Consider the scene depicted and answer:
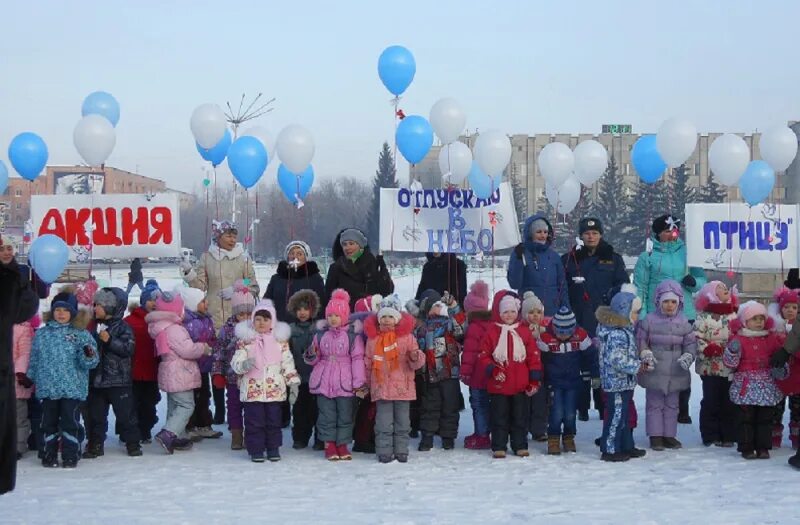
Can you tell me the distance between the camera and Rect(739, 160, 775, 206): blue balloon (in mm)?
9117

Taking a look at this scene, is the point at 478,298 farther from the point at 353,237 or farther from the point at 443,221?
the point at 443,221

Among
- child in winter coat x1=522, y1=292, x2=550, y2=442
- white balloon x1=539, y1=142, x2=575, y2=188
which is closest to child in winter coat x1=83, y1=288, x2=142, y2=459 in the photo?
child in winter coat x1=522, y1=292, x2=550, y2=442

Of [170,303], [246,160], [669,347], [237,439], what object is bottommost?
[237,439]

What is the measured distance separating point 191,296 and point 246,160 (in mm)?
1689

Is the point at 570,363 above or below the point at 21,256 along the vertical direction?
below

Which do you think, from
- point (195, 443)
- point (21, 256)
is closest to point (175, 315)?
point (195, 443)

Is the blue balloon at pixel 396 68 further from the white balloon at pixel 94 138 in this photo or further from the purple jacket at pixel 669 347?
the purple jacket at pixel 669 347

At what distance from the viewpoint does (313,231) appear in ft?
227

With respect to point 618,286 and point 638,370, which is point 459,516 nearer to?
point 638,370

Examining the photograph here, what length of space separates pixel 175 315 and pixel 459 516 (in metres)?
3.21

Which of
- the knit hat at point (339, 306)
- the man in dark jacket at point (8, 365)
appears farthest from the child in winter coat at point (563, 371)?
the man in dark jacket at point (8, 365)

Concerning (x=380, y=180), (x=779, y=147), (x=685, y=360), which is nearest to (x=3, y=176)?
(x=685, y=360)

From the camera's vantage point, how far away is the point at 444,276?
9305mm

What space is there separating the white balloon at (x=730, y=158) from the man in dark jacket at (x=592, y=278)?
1634 millimetres
